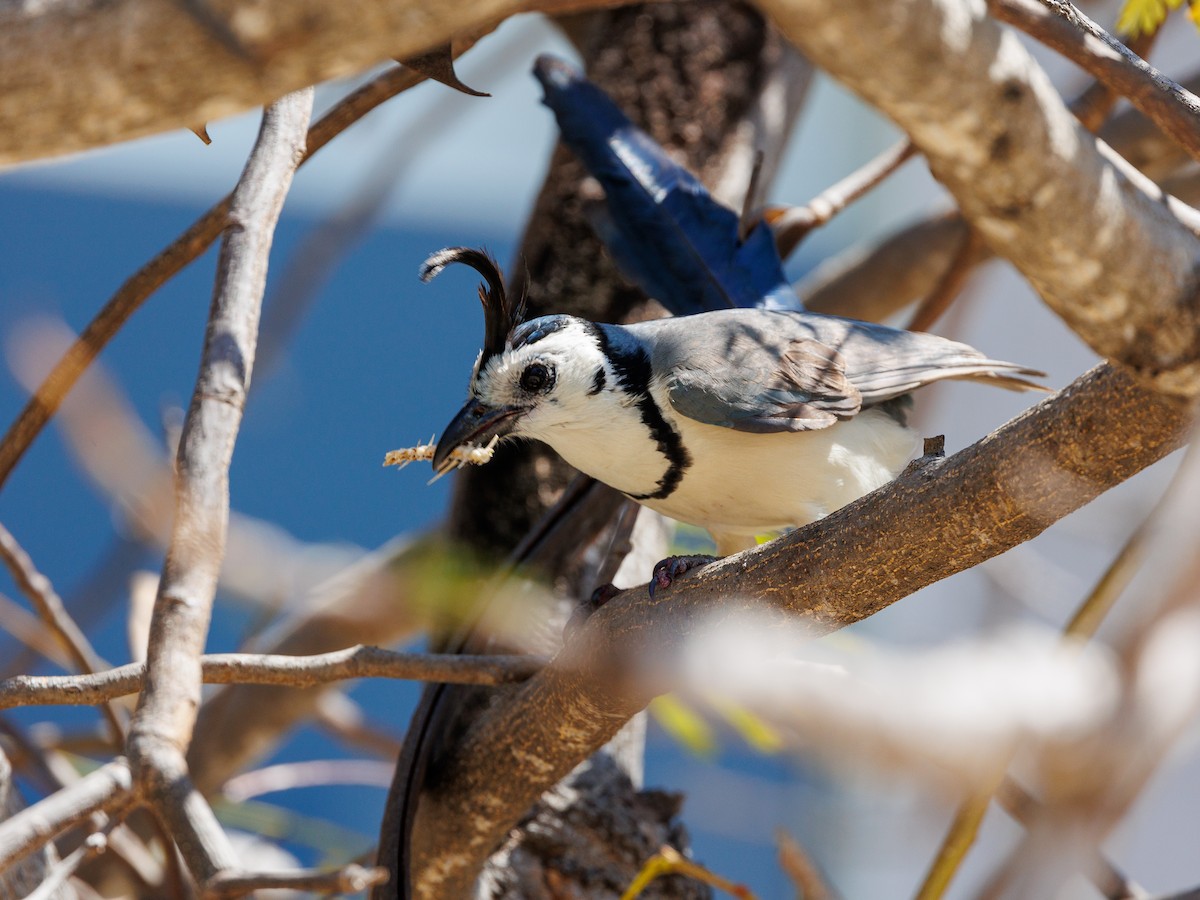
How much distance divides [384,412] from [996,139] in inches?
182

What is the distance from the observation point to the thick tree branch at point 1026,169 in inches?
25.4

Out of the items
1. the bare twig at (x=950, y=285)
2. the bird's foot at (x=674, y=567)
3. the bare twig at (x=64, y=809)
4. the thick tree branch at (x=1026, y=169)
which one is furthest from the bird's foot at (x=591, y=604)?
the thick tree branch at (x=1026, y=169)

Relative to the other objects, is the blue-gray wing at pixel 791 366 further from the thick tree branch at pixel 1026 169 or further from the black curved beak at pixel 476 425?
the thick tree branch at pixel 1026 169

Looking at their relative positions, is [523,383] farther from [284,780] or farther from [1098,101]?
[284,780]

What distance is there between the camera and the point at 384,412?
17.0 feet

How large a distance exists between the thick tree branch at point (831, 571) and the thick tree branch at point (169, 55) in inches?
22.4

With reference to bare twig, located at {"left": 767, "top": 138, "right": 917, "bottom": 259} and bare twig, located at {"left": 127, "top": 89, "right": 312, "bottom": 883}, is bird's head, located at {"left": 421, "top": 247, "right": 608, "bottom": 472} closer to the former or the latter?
bare twig, located at {"left": 127, "top": 89, "right": 312, "bottom": 883}

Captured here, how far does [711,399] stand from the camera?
177 cm

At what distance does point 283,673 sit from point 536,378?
64 cm

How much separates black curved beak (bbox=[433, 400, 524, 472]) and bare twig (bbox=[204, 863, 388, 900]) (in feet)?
2.99

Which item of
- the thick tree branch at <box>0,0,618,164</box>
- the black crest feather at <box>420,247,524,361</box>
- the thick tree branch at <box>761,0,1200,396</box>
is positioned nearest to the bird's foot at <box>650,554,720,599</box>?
the black crest feather at <box>420,247,524,361</box>

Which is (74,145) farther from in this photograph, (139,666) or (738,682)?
(139,666)

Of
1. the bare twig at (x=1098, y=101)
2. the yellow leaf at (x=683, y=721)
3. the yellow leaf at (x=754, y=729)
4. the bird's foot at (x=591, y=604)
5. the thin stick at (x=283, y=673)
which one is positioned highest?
the bare twig at (x=1098, y=101)

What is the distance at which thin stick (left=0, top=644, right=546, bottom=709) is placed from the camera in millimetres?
1234
